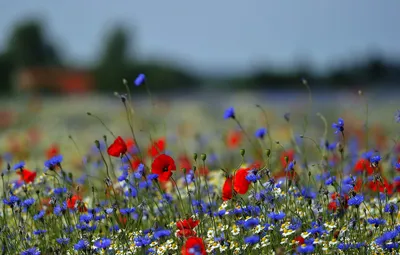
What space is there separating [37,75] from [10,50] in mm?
9962

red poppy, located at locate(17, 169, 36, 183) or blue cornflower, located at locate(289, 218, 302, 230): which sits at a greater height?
red poppy, located at locate(17, 169, 36, 183)

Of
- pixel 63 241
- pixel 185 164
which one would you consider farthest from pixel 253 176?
pixel 185 164

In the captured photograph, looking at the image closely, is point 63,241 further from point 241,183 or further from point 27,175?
point 241,183

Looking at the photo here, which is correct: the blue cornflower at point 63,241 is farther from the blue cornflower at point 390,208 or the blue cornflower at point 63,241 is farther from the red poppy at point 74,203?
the blue cornflower at point 390,208

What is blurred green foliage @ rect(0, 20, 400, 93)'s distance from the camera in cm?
3334

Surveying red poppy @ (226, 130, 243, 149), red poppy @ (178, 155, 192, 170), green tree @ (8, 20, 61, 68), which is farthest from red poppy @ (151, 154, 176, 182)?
green tree @ (8, 20, 61, 68)

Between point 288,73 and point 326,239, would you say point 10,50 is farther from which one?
point 326,239

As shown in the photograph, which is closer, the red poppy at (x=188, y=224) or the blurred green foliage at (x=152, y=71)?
the red poppy at (x=188, y=224)

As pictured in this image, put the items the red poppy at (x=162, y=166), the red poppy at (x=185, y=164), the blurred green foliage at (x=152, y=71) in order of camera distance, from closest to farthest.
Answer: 1. the red poppy at (x=162, y=166)
2. the red poppy at (x=185, y=164)
3. the blurred green foliage at (x=152, y=71)

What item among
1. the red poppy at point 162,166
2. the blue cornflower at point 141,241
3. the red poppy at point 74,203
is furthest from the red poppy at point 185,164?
the blue cornflower at point 141,241

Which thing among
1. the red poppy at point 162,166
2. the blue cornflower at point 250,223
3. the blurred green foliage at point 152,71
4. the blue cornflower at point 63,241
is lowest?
the blurred green foliage at point 152,71

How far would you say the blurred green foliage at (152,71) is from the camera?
109 feet

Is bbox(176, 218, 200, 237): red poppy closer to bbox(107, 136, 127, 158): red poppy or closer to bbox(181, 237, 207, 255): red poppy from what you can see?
bbox(181, 237, 207, 255): red poppy

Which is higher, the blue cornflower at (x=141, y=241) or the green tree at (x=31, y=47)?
the blue cornflower at (x=141, y=241)
